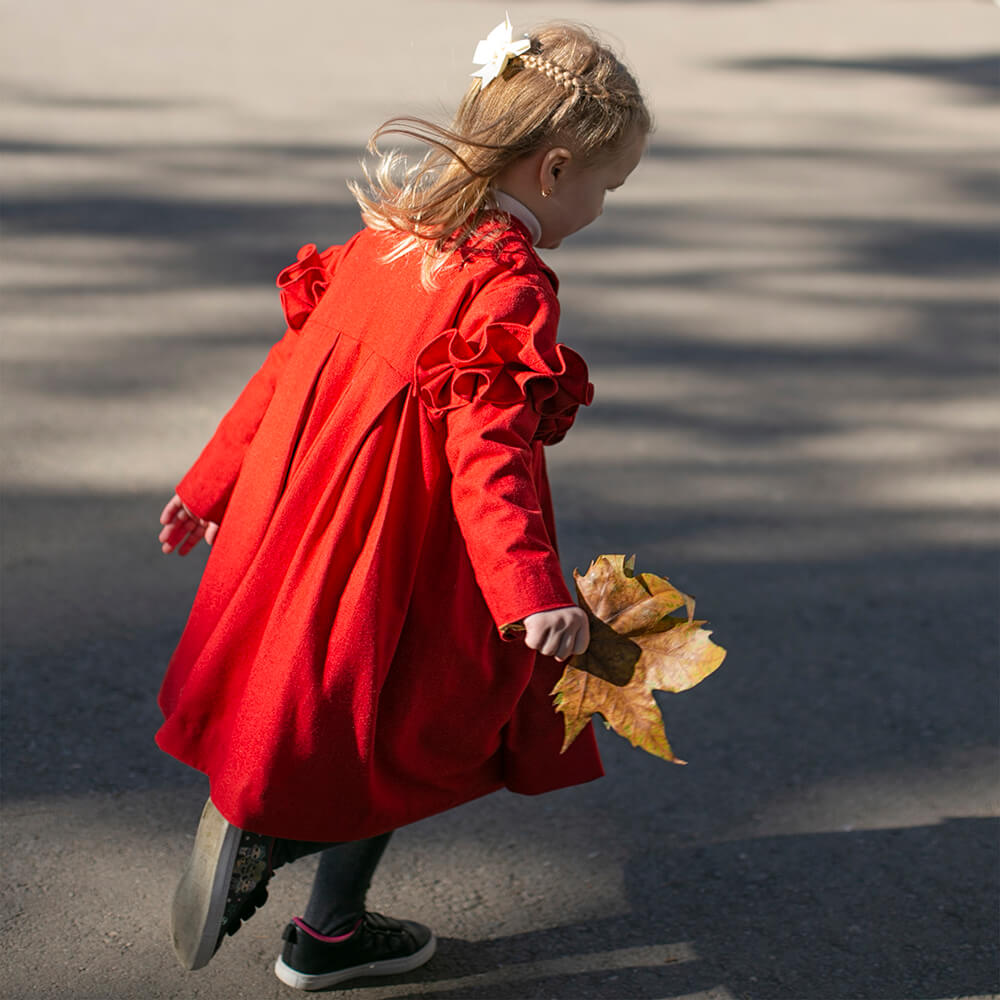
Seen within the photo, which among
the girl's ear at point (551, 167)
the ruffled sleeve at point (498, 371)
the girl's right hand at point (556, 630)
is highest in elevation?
the girl's ear at point (551, 167)

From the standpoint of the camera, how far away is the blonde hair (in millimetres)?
2053

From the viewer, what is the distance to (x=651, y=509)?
4.13 meters

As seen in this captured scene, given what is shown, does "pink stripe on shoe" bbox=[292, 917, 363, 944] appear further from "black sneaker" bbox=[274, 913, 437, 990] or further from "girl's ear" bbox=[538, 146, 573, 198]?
"girl's ear" bbox=[538, 146, 573, 198]

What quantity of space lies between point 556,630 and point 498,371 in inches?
14.2

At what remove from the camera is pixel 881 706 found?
10.7 ft

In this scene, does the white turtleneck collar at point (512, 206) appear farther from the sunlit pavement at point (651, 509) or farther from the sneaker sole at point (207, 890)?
the sunlit pavement at point (651, 509)

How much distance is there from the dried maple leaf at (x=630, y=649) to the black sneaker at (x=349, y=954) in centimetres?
57

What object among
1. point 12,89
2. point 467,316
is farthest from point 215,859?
point 12,89

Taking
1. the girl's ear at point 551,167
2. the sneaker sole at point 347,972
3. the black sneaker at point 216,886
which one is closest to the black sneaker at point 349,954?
the sneaker sole at point 347,972

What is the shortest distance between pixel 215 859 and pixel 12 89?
707 cm

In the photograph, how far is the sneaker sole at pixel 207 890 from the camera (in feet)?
6.86

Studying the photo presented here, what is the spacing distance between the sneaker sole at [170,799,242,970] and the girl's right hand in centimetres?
55

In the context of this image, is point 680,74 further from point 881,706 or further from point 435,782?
point 435,782

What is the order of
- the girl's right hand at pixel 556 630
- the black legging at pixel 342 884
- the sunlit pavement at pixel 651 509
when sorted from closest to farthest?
the girl's right hand at pixel 556 630 < the black legging at pixel 342 884 < the sunlit pavement at pixel 651 509
